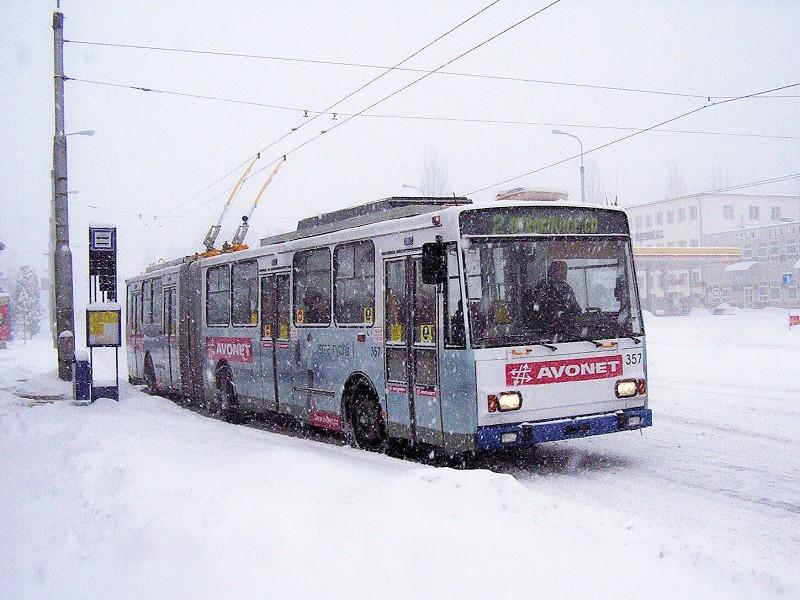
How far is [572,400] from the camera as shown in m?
8.67

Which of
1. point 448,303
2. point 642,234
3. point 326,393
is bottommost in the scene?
point 326,393

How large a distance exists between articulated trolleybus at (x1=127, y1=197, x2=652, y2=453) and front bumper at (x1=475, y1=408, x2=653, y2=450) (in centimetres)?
1

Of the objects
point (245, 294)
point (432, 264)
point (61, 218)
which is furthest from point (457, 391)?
point (61, 218)

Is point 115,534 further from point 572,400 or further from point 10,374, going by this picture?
point 10,374

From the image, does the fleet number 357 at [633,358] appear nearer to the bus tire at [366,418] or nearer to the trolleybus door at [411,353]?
the trolleybus door at [411,353]

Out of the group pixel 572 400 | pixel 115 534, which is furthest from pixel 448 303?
pixel 115 534

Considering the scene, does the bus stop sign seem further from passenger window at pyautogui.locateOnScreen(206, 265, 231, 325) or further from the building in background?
the building in background

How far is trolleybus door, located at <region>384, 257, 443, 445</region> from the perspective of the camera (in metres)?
8.91

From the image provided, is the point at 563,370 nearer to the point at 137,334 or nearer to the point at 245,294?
the point at 245,294

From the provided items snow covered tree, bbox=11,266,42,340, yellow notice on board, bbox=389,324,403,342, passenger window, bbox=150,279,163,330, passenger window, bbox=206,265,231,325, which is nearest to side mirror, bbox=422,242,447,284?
yellow notice on board, bbox=389,324,403,342

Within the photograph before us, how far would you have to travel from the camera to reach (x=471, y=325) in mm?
8305

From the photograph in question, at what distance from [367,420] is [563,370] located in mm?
2895

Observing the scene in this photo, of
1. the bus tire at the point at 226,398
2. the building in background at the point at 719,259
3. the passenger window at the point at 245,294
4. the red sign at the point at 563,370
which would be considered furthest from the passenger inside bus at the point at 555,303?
the building in background at the point at 719,259

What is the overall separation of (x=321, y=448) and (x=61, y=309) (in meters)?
12.2
